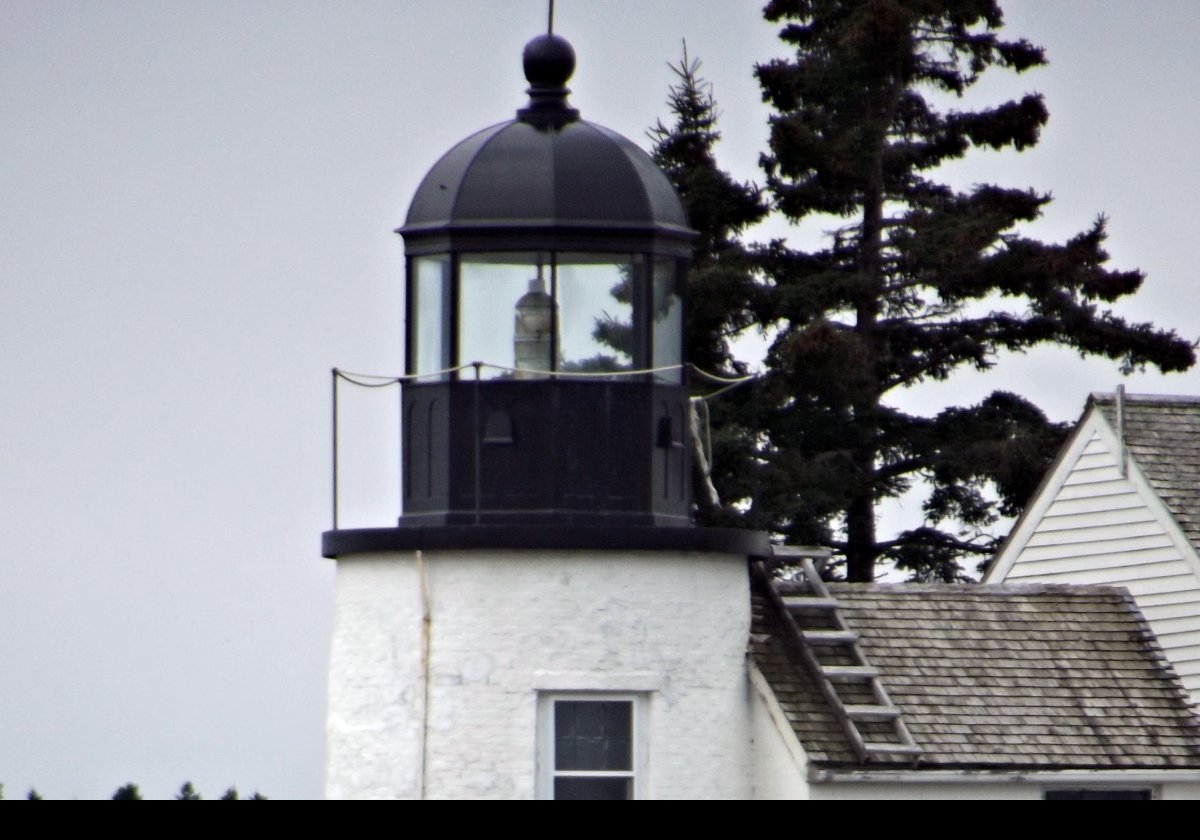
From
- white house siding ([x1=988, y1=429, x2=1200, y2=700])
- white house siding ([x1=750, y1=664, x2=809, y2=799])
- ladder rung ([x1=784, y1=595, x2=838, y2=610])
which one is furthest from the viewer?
white house siding ([x1=988, y1=429, x2=1200, y2=700])

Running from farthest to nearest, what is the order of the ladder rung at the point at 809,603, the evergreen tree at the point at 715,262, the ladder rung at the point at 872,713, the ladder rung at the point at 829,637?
the evergreen tree at the point at 715,262, the ladder rung at the point at 809,603, the ladder rung at the point at 829,637, the ladder rung at the point at 872,713

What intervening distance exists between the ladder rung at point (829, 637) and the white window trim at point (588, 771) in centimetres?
160

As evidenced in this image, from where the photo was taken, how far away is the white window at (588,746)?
14.6 metres

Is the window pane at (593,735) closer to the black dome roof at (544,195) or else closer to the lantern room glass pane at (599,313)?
the lantern room glass pane at (599,313)

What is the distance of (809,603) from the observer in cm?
1627

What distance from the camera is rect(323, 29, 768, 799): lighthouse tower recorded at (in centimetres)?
1463

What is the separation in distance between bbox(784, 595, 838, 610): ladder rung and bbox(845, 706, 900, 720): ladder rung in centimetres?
102

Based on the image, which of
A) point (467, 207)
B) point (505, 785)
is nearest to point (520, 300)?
point (467, 207)

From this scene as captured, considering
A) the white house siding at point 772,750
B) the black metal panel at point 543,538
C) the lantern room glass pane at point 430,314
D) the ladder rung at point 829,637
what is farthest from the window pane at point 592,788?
the lantern room glass pane at point 430,314

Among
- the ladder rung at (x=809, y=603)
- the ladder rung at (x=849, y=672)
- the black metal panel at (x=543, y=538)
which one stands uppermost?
the black metal panel at (x=543, y=538)

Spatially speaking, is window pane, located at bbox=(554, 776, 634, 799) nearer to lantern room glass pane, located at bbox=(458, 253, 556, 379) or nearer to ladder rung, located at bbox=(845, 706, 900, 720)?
ladder rung, located at bbox=(845, 706, 900, 720)

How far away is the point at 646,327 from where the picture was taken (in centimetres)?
1533

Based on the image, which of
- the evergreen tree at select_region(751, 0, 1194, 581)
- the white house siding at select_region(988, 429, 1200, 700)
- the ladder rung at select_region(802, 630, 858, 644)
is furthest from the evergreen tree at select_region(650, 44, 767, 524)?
the ladder rung at select_region(802, 630, 858, 644)

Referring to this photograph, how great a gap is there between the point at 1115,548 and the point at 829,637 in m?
6.20
